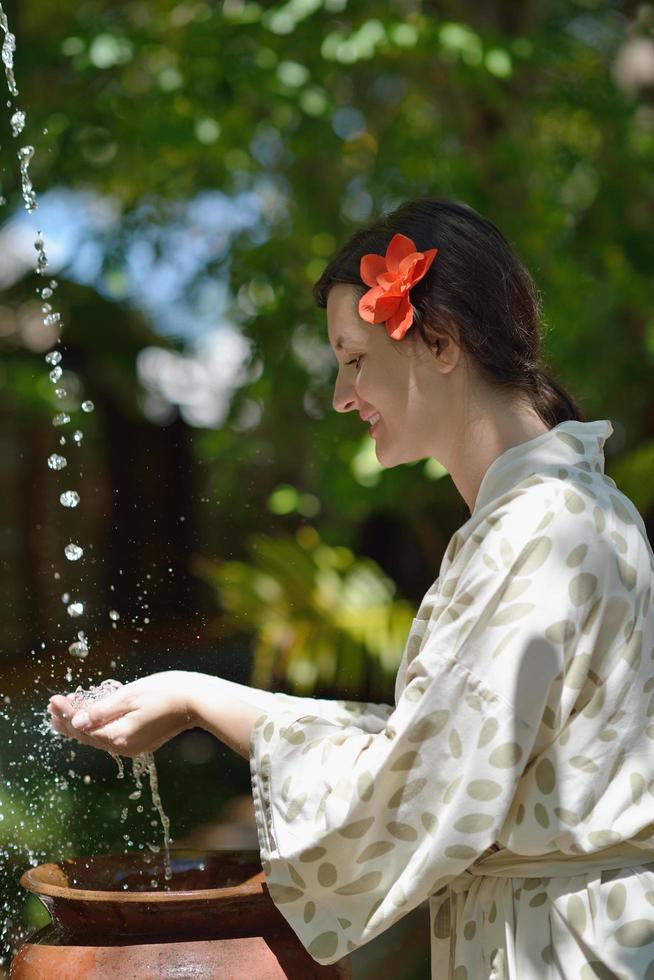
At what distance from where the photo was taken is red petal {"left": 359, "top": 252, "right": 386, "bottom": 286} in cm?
172

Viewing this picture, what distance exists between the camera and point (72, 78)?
509 cm

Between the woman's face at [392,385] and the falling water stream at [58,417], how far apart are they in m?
0.54

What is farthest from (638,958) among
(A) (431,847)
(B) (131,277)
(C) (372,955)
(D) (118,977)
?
(B) (131,277)

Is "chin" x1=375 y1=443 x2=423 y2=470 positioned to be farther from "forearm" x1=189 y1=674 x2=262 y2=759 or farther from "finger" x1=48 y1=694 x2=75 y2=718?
"finger" x1=48 y1=694 x2=75 y2=718

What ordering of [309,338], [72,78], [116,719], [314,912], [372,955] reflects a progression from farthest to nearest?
[309,338] < [72,78] < [372,955] < [116,719] < [314,912]

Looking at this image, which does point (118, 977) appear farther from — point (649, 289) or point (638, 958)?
point (649, 289)

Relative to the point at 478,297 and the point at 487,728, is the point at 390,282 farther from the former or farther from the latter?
the point at 487,728

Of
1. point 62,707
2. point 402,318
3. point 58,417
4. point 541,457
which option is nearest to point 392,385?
point 402,318

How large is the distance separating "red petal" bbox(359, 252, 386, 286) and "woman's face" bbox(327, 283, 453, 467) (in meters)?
0.05

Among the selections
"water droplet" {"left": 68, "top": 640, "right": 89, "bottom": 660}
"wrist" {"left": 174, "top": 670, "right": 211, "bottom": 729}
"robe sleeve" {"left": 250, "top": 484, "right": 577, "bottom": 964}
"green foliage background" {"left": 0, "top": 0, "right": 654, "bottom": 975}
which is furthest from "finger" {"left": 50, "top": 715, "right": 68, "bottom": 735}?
"green foliage background" {"left": 0, "top": 0, "right": 654, "bottom": 975}

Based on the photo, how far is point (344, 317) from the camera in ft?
5.87

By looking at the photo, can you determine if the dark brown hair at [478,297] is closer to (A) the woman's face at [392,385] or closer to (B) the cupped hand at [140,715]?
(A) the woman's face at [392,385]

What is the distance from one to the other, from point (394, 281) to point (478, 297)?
11 cm

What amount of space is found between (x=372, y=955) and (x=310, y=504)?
1.91 metres
